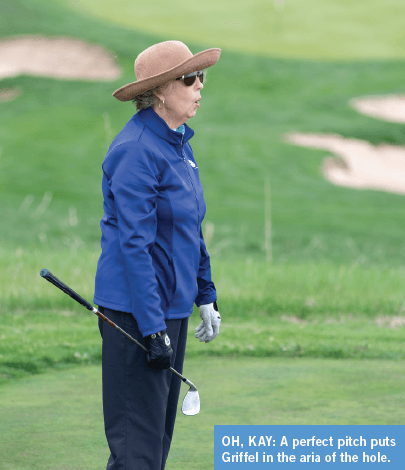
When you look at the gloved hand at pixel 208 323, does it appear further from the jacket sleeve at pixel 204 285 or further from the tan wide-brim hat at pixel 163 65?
the tan wide-brim hat at pixel 163 65

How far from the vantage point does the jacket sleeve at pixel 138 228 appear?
2596mm

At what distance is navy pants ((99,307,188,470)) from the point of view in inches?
108

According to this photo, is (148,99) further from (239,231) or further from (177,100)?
(239,231)

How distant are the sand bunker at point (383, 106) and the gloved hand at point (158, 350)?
1891cm

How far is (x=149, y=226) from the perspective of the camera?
8.66 ft

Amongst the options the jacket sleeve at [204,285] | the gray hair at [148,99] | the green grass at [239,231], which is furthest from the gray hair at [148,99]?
the green grass at [239,231]

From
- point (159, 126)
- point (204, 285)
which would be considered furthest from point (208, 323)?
point (159, 126)

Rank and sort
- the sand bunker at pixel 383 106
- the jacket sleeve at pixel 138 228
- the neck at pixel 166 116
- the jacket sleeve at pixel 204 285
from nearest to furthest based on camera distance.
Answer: the jacket sleeve at pixel 138 228
the neck at pixel 166 116
the jacket sleeve at pixel 204 285
the sand bunker at pixel 383 106

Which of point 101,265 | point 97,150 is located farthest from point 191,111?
point 97,150

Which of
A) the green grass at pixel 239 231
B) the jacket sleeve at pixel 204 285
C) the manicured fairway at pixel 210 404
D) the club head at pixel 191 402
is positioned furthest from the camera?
the green grass at pixel 239 231

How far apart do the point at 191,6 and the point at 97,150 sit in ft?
41.4

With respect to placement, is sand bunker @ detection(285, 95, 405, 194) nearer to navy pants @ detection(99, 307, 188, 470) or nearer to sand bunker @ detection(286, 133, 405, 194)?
sand bunker @ detection(286, 133, 405, 194)

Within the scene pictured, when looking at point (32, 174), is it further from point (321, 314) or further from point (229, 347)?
point (229, 347)

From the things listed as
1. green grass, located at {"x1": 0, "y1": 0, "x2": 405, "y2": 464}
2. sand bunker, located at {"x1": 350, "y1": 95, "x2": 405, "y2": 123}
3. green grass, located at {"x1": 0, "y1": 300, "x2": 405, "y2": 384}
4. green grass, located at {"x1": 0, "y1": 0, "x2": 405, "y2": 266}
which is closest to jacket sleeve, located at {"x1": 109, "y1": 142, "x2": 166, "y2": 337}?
green grass, located at {"x1": 0, "y1": 0, "x2": 405, "y2": 464}
